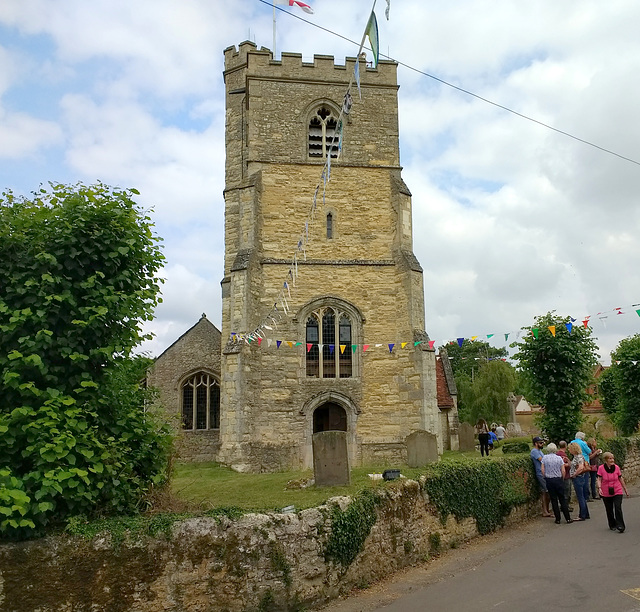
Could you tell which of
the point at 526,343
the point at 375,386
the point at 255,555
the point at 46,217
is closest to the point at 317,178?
the point at 375,386

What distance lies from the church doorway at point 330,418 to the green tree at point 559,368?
22.6 feet

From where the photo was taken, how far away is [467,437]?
2298 cm

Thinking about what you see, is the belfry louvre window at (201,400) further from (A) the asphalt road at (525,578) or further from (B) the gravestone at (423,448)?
A: (A) the asphalt road at (525,578)

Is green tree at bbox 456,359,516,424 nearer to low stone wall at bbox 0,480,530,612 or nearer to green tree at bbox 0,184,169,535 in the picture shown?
low stone wall at bbox 0,480,530,612

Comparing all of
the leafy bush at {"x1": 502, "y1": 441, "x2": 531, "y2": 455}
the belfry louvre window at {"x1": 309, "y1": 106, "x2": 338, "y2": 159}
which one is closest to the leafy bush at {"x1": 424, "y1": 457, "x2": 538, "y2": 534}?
the leafy bush at {"x1": 502, "y1": 441, "x2": 531, "y2": 455}

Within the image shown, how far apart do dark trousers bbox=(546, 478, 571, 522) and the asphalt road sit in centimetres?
80

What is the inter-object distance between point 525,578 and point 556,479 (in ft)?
12.7

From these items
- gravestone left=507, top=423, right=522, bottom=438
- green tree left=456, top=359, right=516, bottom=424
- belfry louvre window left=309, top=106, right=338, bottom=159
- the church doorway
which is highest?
belfry louvre window left=309, top=106, right=338, bottom=159

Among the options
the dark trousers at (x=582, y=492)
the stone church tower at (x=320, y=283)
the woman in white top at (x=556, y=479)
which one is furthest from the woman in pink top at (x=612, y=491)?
the stone church tower at (x=320, y=283)

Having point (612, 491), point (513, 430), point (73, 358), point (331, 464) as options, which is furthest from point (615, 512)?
point (513, 430)

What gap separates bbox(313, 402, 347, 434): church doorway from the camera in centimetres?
2066

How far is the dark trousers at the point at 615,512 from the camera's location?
9977 millimetres

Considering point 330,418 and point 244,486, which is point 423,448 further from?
point 330,418

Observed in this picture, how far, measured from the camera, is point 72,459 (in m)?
6.45
